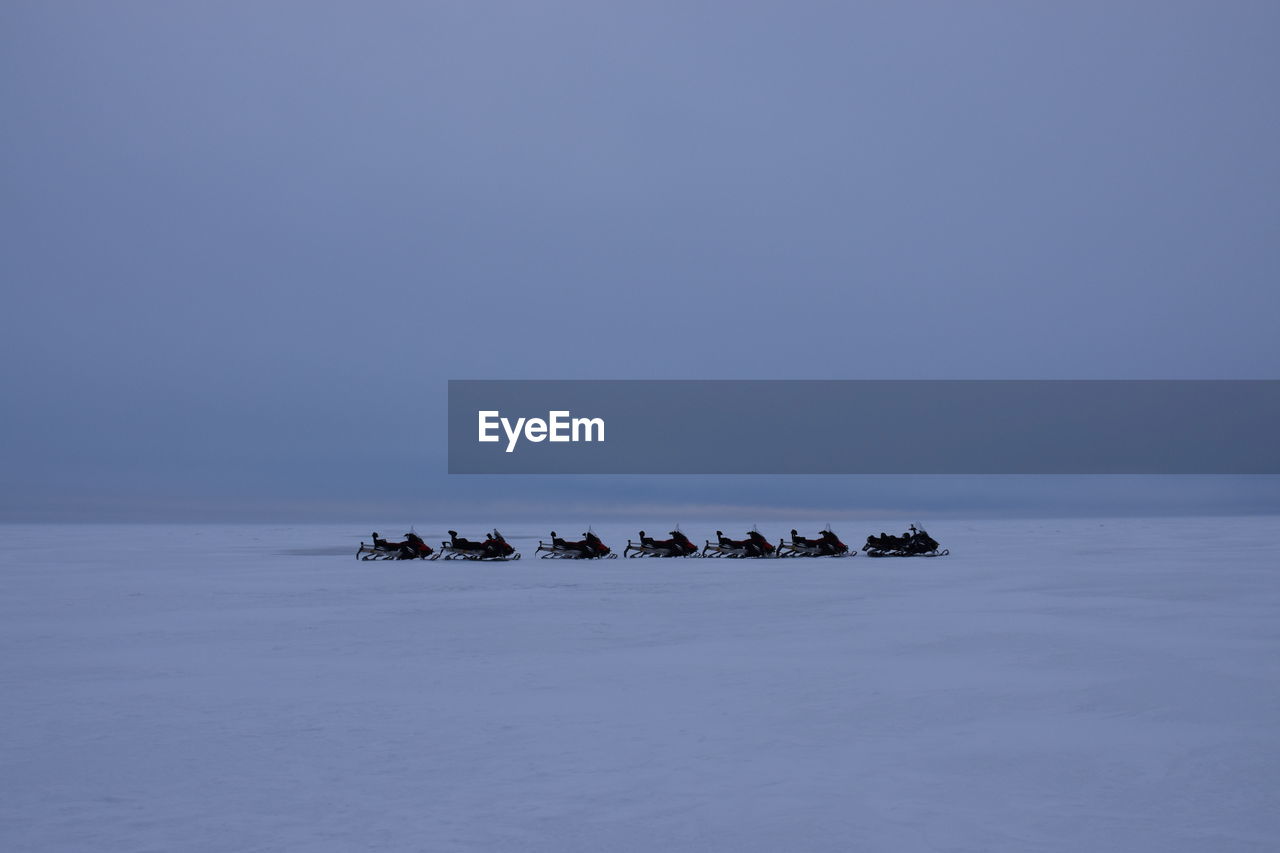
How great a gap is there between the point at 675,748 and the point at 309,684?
4.95 meters

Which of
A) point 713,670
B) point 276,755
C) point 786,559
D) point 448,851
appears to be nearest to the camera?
point 448,851

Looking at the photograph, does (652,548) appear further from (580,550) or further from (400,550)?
(400,550)

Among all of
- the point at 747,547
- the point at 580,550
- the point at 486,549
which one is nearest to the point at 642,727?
the point at 486,549

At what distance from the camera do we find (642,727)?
906 centimetres

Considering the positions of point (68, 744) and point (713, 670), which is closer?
point (68, 744)

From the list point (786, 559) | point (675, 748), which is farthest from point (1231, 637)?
point (786, 559)

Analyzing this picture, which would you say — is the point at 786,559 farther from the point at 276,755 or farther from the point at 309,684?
the point at 276,755

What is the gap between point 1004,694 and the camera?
10570 mm

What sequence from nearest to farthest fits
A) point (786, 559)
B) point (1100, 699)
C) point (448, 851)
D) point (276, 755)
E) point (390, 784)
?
1. point (448, 851)
2. point (390, 784)
3. point (276, 755)
4. point (1100, 699)
5. point (786, 559)

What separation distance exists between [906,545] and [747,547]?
21.7ft

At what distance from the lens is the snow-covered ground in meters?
6.38

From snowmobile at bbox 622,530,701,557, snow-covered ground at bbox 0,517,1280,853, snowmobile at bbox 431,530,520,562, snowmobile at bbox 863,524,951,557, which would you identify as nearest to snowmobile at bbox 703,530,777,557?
snowmobile at bbox 622,530,701,557

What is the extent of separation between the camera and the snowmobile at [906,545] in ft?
135

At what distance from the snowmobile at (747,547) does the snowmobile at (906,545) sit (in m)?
4.23
